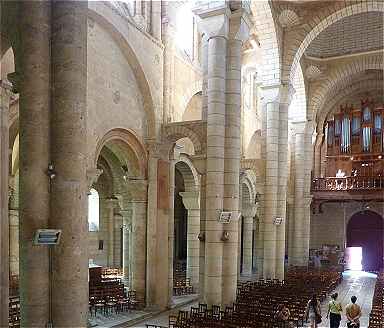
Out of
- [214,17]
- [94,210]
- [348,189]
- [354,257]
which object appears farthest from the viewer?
[354,257]

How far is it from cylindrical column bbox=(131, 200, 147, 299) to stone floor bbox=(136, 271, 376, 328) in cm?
155

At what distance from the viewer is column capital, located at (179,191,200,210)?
2095 centimetres

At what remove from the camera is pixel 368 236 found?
32.6 meters

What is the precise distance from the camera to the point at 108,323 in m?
14.4

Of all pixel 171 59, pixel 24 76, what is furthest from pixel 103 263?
pixel 24 76

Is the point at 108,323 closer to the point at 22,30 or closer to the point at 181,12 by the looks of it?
the point at 22,30

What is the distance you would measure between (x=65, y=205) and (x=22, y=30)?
287 cm

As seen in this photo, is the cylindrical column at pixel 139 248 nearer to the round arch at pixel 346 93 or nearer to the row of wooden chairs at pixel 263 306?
the row of wooden chairs at pixel 263 306

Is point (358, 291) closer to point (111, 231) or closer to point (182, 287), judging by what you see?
point (182, 287)

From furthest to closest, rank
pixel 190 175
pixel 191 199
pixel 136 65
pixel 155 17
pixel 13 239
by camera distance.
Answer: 1. pixel 190 175
2. pixel 191 199
3. pixel 155 17
4. pixel 13 239
5. pixel 136 65

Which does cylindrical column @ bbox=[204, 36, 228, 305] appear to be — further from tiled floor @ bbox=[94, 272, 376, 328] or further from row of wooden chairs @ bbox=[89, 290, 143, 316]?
row of wooden chairs @ bbox=[89, 290, 143, 316]

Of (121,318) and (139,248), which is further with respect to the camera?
(139,248)

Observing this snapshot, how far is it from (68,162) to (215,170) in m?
7.91

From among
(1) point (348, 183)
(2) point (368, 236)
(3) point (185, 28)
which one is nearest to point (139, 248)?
(3) point (185, 28)
